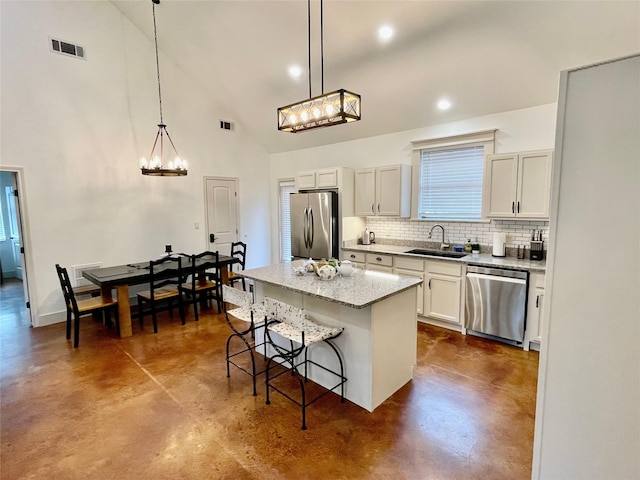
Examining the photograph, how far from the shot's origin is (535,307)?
137 inches

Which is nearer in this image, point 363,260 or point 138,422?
point 138,422

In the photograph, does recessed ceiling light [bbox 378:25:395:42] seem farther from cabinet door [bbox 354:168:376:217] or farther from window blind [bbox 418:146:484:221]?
cabinet door [bbox 354:168:376:217]

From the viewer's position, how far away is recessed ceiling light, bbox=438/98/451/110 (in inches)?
164

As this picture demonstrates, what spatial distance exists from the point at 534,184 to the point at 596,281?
2.79 m

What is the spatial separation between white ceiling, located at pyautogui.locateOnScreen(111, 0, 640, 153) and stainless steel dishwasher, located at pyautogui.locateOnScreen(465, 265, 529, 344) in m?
2.01

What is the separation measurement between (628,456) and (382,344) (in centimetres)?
151

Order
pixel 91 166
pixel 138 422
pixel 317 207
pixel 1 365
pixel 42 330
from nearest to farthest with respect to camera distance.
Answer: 1. pixel 138 422
2. pixel 1 365
3. pixel 42 330
4. pixel 91 166
5. pixel 317 207

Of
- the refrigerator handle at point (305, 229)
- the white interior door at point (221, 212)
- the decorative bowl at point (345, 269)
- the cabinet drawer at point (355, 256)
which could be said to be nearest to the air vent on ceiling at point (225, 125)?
the white interior door at point (221, 212)

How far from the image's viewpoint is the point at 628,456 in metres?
1.26

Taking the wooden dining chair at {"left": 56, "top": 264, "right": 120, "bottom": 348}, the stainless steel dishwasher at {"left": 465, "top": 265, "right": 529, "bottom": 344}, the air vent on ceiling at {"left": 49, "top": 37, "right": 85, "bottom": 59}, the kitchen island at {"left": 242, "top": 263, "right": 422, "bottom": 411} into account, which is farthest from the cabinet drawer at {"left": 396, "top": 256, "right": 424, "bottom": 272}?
the air vent on ceiling at {"left": 49, "top": 37, "right": 85, "bottom": 59}

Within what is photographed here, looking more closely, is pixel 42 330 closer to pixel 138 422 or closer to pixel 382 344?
pixel 138 422

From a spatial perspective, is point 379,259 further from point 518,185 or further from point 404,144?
point 518,185

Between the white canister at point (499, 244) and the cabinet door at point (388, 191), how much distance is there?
4.33ft

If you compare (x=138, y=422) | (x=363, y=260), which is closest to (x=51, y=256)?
(x=138, y=422)
